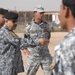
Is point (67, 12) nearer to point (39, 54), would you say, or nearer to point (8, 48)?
point (8, 48)

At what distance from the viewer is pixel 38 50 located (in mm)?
6777

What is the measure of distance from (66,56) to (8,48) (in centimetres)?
313

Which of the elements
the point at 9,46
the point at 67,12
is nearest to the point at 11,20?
the point at 9,46

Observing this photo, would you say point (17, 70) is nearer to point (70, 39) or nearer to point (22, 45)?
point (22, 45)

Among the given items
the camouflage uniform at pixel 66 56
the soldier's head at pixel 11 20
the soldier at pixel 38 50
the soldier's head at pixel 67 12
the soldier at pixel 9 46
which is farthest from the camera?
the soldier at pixel 38 50

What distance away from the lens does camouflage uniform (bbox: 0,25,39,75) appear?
16.4ft

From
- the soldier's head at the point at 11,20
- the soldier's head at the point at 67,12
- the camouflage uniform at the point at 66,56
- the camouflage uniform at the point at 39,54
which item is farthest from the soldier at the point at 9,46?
the camouflage uniform at the point at 66,56

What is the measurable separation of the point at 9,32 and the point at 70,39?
119 inches

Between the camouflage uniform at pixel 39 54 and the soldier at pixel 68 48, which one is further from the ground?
the soldier at pixel 68 48

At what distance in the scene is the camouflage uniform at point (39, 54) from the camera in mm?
6719

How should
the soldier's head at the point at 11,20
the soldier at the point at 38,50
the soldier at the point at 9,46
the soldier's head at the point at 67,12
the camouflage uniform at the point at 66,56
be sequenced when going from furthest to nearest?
the soldier at the point at 38,50 < the soldier's head at the point at 11,20 < the soldier at the point at 9,46 < the soldier's head at the point at 67,12 < the camouflage uniform at the point at 66,56

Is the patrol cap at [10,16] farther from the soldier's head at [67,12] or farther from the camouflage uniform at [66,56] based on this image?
the camouflage uniform at [66,56]

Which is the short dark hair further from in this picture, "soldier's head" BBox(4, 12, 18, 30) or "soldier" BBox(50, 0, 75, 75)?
"soldier's head" BBox(4, 12, 18, 30)

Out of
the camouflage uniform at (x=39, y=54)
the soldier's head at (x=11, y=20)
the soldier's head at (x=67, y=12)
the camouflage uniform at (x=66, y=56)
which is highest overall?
the soldier's head at (x=67, y=12)
